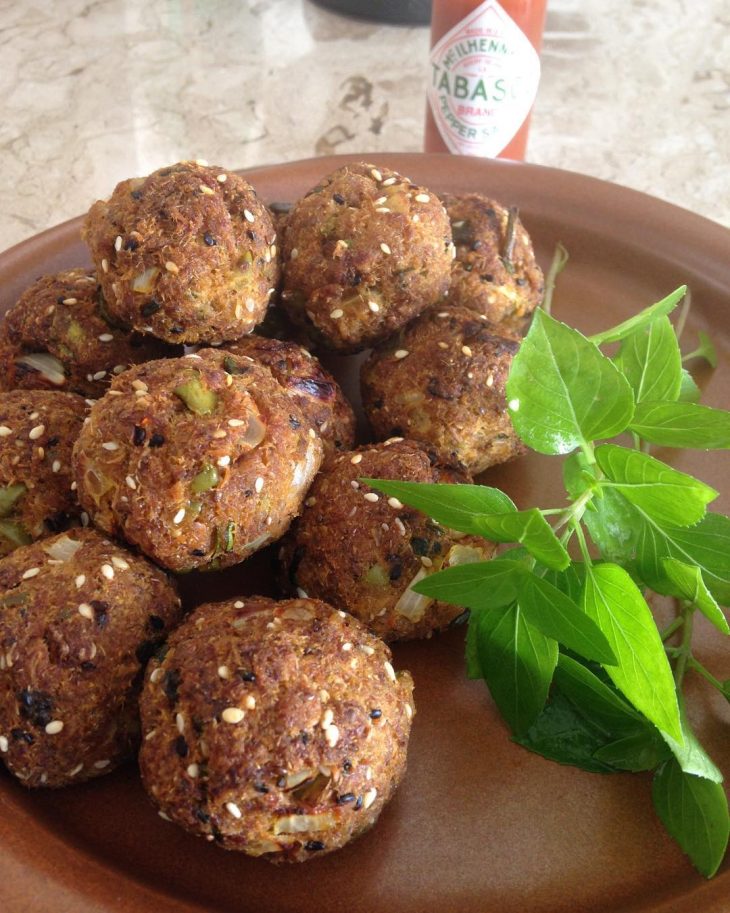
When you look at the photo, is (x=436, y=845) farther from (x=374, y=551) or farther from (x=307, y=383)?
(x=307, y=383)

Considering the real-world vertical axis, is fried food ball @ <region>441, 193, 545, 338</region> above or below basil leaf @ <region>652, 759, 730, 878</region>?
above

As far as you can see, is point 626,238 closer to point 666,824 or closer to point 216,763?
point 666,824

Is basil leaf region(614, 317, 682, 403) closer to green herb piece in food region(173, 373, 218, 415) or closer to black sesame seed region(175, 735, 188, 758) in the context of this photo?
green herb piece in food region(173, 373, 218, 415)

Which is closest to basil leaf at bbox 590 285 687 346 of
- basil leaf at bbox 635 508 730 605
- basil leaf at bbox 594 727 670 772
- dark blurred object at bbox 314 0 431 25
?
basil leaf at bbox 635 508 730 605

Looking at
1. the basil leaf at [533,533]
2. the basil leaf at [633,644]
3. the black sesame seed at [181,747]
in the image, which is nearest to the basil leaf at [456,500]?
the basil leaf at [533,533]

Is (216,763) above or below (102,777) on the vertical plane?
above

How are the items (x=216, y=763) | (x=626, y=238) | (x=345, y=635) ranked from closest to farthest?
(x=216, y=763)
(x=345, y=635)
(x=626, y=238)

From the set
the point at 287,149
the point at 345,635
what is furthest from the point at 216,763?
the point at 287,149
